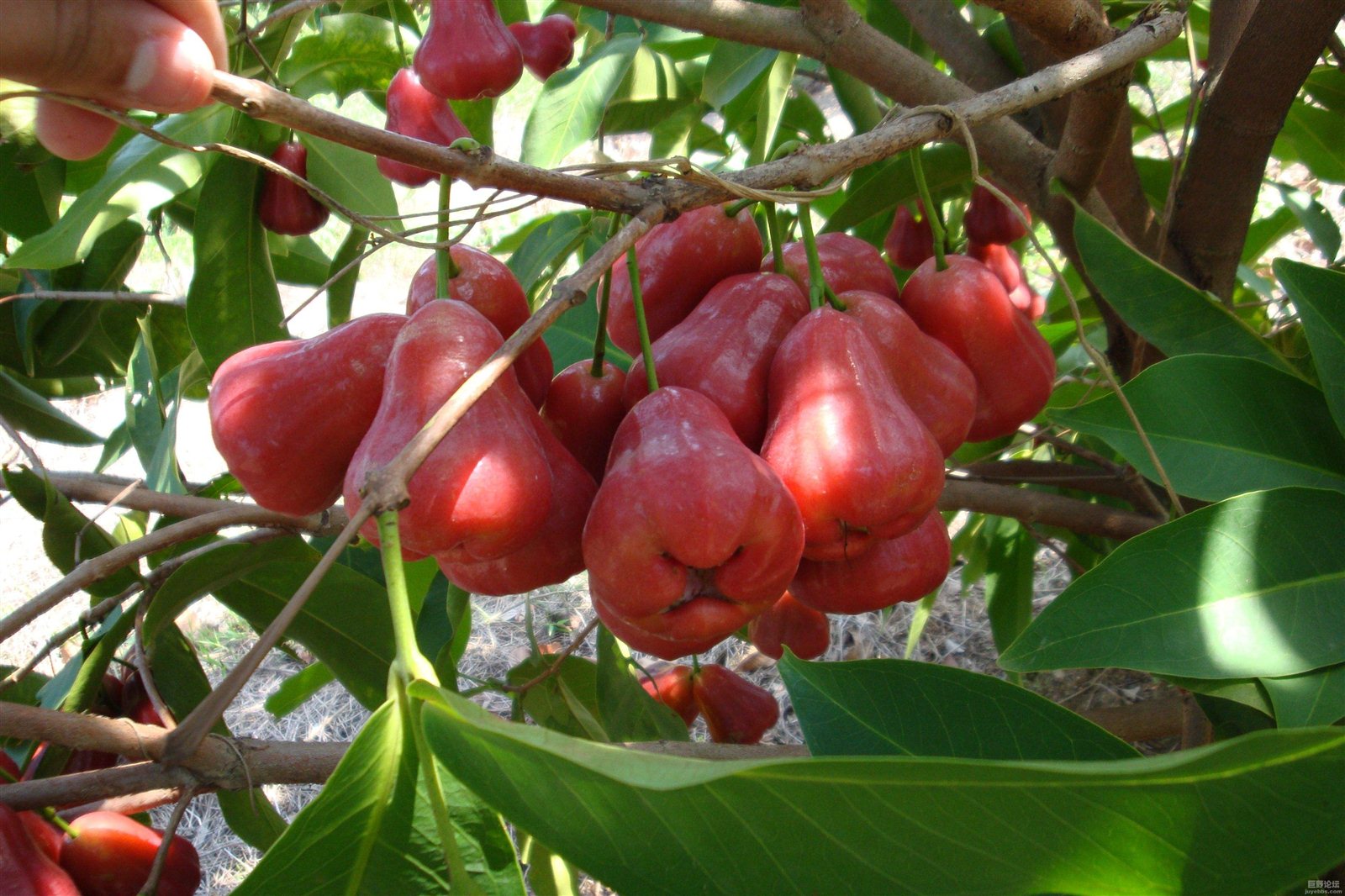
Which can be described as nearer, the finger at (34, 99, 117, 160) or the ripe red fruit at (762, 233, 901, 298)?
the finger at (34, 99, 117, 160)

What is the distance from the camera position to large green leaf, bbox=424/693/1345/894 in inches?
14.3

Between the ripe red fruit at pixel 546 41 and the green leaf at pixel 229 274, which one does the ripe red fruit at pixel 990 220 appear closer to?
the ripe red fruit at pixel 546 41

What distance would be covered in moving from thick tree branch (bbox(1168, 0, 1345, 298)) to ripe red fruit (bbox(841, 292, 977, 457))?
17.2 inches

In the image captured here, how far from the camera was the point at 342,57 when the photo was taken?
46.3 inches

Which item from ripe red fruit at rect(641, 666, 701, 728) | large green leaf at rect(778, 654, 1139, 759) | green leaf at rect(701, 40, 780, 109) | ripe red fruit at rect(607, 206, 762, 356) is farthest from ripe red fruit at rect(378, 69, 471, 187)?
ripe red fruit at rect(641, 666, 701, 728)

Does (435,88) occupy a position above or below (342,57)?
below

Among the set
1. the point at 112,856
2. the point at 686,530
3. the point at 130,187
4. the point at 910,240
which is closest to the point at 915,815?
the point at 686,530

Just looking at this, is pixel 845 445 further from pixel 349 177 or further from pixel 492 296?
pixel 349 177

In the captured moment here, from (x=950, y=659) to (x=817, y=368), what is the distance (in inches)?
69.5

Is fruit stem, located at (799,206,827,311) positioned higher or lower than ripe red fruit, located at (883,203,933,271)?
lower

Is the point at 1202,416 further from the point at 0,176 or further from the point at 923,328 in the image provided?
the point at 0,176

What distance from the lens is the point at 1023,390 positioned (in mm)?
668

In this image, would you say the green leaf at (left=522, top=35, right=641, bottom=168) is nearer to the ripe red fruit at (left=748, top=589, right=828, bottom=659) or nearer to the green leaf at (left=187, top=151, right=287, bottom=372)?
the green leaf at (left=187, top=151, right=287, bottom=372)

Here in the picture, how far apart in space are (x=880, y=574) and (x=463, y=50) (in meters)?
0.63
